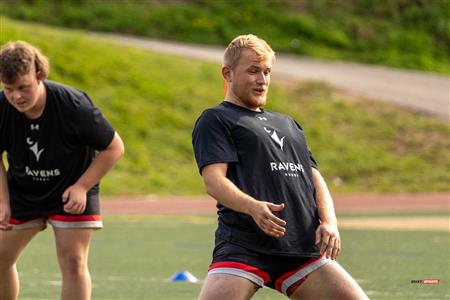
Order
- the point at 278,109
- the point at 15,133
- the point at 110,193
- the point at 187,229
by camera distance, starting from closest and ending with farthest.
Answer: the point at 15,133 < the point at 187,229 < the point at 110,193 < the point at 278,109

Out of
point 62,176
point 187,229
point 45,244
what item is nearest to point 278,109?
point 187,229

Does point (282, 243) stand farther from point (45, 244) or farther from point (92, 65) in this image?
point (92, 65)

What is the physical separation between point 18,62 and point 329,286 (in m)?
2.31

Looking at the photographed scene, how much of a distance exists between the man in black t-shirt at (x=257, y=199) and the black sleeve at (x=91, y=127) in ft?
4.70

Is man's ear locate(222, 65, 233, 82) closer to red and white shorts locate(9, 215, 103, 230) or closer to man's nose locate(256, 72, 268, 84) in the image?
man's nose locate(256, 72, 268, 84)

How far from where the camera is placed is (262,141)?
230 inches

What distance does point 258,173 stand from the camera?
579cm

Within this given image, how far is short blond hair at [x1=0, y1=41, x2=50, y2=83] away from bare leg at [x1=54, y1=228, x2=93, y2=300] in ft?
3.20

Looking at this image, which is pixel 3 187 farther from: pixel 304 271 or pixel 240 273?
pixel 304 271

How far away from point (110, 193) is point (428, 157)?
7.51 meters

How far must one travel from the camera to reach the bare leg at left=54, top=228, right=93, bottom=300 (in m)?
7.18

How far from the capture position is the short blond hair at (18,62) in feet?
22.2

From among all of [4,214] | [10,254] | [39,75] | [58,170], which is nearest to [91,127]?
[58,170]

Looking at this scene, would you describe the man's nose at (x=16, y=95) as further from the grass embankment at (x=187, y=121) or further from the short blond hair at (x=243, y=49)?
the grass embankment at (x=187, y=121)
